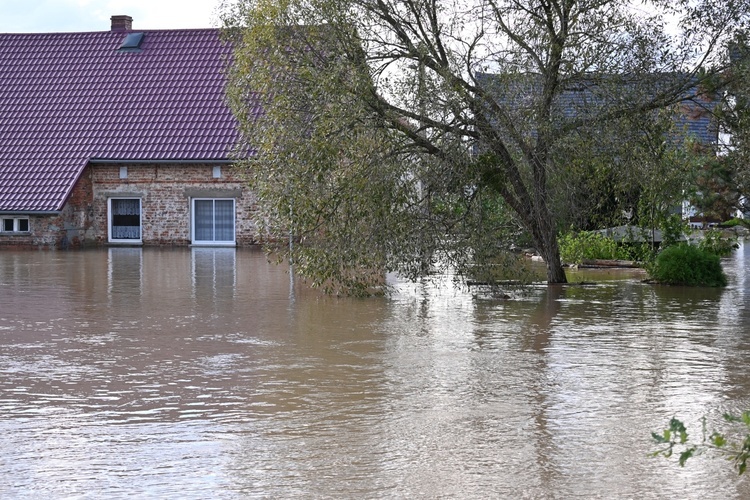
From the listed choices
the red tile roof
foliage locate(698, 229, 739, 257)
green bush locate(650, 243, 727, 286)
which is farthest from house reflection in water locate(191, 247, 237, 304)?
foliage locate(698, 229, 739, 257)

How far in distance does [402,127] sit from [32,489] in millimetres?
11893

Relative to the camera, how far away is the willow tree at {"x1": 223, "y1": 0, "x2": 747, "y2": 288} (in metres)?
17.5

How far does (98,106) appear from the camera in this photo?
131 feet

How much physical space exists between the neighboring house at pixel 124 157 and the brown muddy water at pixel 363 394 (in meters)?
18.9

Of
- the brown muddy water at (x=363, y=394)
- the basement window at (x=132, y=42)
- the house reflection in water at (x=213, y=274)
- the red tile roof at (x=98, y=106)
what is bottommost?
the brown muddy water at (x=363, y=394)

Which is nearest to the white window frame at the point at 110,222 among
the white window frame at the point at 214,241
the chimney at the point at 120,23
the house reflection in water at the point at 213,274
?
the white window frame at the point at 214,241

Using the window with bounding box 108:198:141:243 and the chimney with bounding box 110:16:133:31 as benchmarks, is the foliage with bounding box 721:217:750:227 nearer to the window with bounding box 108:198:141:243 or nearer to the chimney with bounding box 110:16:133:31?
the window with bounding box 108:198:141:243

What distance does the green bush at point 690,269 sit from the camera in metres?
21.3

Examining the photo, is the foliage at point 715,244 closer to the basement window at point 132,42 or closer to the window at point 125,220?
the window at point 125,220

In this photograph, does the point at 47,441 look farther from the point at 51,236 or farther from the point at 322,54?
the point at 51,236

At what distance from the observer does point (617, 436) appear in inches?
329

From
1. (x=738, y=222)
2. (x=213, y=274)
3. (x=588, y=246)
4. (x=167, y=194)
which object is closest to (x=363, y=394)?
(x=213, y=274)

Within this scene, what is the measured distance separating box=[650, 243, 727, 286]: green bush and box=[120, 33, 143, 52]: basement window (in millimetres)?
25493

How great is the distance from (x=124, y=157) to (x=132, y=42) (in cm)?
625
